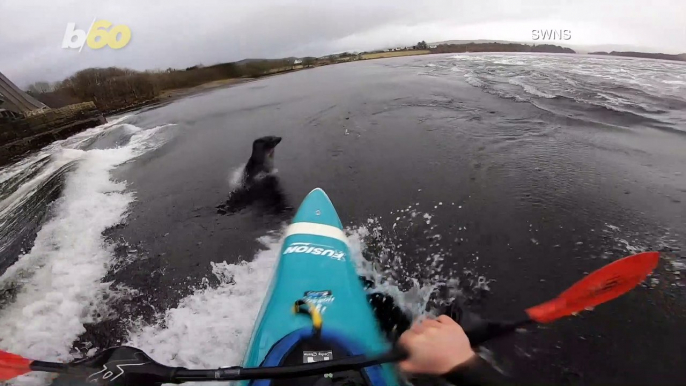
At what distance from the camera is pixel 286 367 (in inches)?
69.6

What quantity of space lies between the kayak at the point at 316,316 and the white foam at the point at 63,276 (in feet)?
7.67

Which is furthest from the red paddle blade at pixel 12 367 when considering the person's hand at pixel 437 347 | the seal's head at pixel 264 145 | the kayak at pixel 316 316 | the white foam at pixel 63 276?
the seal's head at pixel 264 145

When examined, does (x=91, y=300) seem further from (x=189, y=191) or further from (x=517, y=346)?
(x=517, y=346)

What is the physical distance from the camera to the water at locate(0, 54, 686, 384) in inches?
142

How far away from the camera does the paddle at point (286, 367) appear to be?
180 centimetres

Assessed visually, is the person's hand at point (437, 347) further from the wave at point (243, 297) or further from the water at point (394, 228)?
the wave at point (243, 297)

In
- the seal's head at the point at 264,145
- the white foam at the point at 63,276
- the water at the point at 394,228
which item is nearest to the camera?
the water at the point at 394,228

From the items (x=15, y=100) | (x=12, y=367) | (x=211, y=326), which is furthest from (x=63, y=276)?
(x=15, y=100)

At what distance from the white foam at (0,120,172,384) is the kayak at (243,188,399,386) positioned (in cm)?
234

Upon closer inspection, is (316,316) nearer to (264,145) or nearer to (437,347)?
(437,347)

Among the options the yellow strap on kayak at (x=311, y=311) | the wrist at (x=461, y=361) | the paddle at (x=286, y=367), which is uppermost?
the wrist at (x=461, y=361)

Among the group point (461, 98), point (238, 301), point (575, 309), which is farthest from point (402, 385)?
point (461, 98)

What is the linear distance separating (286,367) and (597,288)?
192cm

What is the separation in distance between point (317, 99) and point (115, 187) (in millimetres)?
10814
